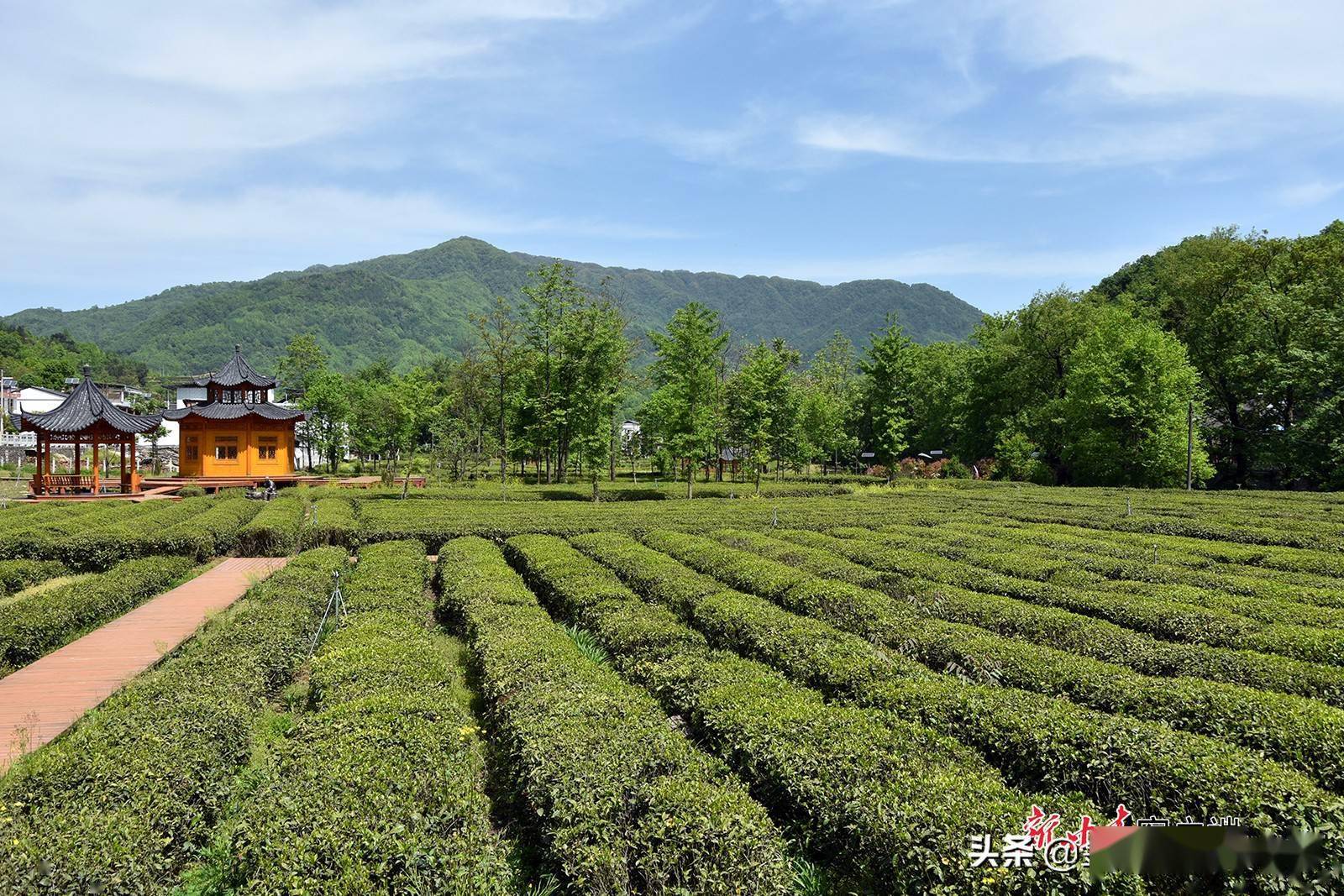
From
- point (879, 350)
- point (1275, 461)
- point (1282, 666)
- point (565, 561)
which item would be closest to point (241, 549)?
point (565, 561)

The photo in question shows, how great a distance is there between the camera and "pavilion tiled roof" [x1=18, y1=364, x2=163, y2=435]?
28547mm

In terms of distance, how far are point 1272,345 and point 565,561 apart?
128ft

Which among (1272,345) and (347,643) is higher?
(1272,345)

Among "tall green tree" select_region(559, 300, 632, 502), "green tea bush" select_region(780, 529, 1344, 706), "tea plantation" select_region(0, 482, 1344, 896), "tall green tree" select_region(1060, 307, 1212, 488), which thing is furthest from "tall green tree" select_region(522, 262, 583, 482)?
"green tea bush" select_region(780, 529, 1344, 706)

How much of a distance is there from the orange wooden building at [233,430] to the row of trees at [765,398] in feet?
20.5

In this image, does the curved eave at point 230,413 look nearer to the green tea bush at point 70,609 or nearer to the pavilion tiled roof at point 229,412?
the pavilion tiled roof at point 229,412

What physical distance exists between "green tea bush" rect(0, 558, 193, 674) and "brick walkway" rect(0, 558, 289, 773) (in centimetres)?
24

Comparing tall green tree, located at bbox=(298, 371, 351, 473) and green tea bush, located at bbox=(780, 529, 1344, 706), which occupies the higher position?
tall green tree, located at bbox=(298, 371, 351, 473)

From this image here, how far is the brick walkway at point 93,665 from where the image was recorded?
755 cm

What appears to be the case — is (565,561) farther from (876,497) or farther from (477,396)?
(477,396)

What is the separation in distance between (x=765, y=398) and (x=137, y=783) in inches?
1553

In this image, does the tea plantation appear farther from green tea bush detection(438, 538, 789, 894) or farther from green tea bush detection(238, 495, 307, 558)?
green tea bush detection(238, 495, 307, 558)

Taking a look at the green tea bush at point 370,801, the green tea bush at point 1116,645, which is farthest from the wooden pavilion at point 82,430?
the green tea bush at point 1116,645

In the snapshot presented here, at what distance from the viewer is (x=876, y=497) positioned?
2967 cm
